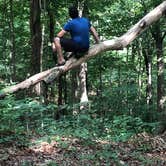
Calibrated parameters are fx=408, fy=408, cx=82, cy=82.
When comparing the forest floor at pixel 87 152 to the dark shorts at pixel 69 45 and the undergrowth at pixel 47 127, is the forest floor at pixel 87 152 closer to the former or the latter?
the undergrowth at pixel 47 127

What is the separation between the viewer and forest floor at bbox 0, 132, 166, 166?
31.3ft

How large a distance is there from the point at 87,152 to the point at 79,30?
3446 mm

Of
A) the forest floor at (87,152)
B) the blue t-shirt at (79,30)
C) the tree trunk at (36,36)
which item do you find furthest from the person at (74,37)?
the tree trunk at (36,36)

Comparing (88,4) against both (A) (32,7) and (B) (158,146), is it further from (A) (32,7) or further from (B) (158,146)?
(B) (158,146)

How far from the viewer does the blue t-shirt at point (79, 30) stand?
8.32 metres

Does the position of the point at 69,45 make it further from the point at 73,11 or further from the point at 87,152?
the point at 87,152

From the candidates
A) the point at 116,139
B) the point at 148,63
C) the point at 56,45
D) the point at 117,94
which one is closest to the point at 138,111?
the point at 117,94

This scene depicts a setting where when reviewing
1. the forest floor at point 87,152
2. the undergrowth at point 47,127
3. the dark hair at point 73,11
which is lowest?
the forest floor at point 87,152

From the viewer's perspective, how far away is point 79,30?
27.6ft

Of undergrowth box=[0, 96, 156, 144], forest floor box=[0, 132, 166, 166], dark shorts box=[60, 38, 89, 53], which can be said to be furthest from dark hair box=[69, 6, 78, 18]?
forest floor box=[0, 132, 166, 166]

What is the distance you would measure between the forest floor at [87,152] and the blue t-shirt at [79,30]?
286 centimetres

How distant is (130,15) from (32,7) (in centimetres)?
1167

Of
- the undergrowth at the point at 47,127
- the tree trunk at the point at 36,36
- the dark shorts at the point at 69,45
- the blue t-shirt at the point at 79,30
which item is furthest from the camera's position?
the tree trunk at the point at 36,36

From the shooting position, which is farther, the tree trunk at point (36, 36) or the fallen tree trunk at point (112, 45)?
the tree trunk at point (36, 36)
